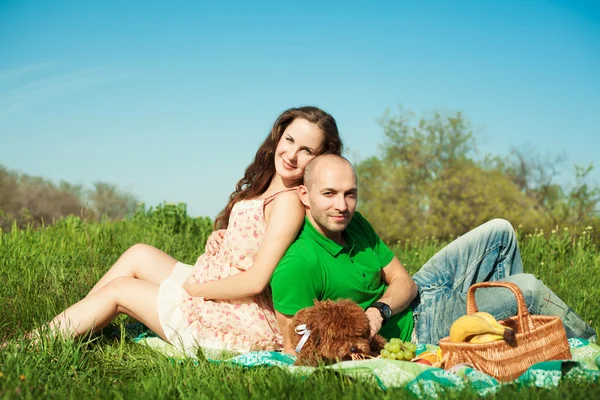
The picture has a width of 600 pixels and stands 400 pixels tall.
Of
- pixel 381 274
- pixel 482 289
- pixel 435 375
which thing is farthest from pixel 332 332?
pixel 482 289

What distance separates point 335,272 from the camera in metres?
3.67

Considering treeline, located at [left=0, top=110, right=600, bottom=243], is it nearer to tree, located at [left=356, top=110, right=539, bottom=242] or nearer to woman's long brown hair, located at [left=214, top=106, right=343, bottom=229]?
tree, located at [left=356, top=110, right=539, bottom=242]

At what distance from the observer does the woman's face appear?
4.05 metres

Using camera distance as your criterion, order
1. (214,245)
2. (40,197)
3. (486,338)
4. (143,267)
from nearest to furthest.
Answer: (486,338), (214,245), (143,267), (40,197)

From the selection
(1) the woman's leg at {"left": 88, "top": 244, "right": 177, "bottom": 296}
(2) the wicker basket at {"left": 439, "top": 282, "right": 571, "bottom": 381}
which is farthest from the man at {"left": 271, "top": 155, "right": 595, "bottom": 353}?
(1) the woman's leg at {"left": 88, "top": 244, "right": 177, "bottom": 296}

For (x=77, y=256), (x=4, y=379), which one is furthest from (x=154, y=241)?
(x=4, y=379)

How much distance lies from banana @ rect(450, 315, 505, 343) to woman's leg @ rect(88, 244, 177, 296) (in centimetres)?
225

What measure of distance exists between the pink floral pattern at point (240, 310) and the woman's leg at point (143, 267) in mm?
578

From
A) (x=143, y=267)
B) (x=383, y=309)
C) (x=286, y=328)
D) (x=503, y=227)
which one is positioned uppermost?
(x=503, y=227)

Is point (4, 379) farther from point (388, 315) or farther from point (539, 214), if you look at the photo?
point (539, 214)

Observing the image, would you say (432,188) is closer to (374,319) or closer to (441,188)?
(441,188)

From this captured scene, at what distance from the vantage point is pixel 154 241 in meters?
7.16

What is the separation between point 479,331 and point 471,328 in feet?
0.15

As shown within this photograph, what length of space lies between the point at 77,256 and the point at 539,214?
10574 millimetres
